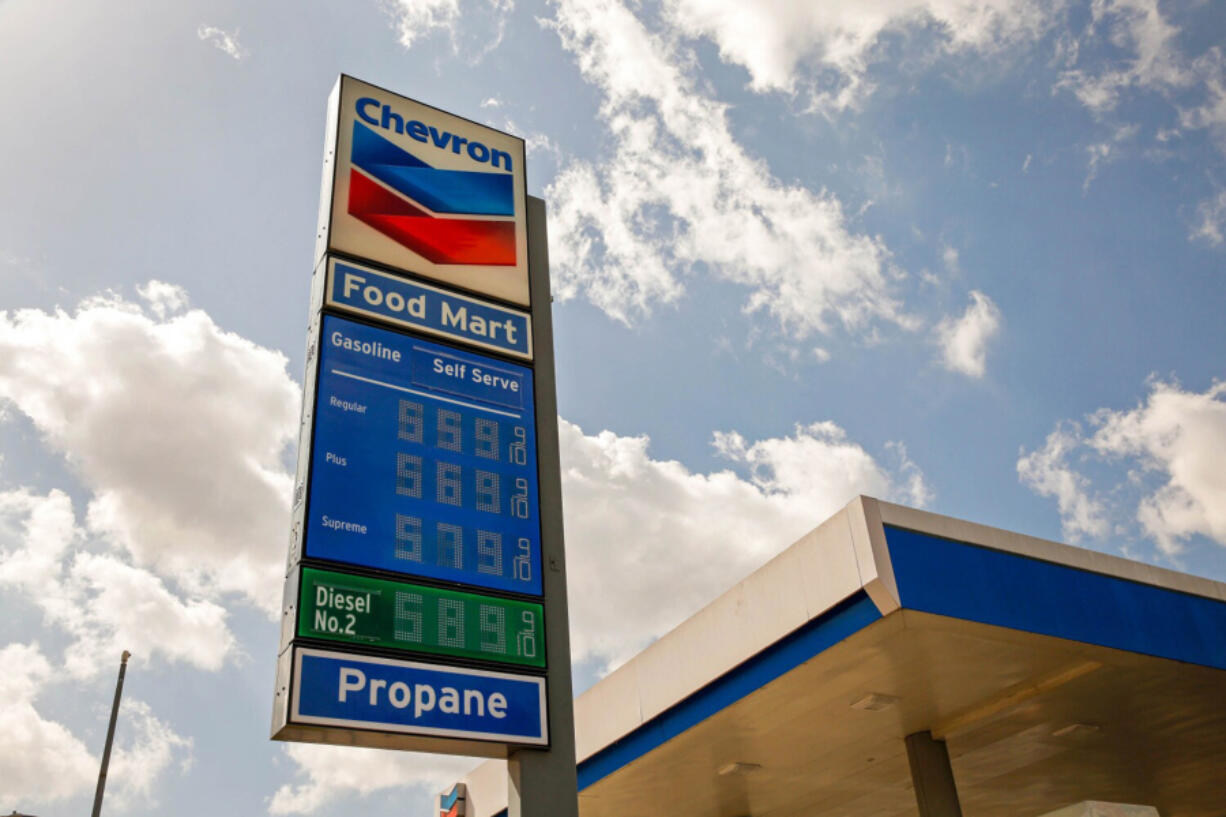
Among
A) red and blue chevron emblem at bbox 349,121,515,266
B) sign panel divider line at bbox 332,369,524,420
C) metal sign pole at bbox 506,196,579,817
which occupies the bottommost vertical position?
metal sign pole at bbox 506,196,579,817

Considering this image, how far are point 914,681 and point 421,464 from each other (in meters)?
8.38

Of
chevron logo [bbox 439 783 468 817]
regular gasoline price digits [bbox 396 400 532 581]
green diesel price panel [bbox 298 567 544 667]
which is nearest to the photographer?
green diesel price panel [bbox 298 567 544 667]

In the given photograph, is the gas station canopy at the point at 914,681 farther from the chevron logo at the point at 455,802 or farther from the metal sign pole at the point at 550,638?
the chevron logo at the point at 455,802

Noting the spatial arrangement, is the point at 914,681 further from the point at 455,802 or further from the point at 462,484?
the point at 455,802

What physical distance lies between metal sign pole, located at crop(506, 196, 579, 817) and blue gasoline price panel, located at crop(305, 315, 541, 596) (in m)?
0.18

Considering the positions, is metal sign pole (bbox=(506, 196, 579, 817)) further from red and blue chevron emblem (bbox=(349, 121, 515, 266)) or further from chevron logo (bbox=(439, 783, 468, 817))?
chevron logo (bbox=(439, 783, 468, 817))

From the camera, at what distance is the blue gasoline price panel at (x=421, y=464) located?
9.31 meters

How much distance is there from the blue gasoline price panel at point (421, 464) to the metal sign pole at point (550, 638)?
0.18 m

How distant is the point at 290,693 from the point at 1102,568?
1057cm

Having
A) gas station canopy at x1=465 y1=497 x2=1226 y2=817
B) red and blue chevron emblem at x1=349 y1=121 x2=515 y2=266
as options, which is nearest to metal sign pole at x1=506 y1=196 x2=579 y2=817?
red and blue chevron emblem at x1=349 y1=121 x2=515 y2=266

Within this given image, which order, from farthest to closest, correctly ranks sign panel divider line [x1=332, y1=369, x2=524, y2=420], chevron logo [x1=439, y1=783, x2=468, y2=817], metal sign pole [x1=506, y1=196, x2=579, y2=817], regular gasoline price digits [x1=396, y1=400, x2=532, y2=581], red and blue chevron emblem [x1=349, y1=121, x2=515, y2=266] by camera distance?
chevron logo [x1=439, y1=783, x2=468, y2=817]
red and blue chevron emblem [x1=349, y1=121, x2=515, y2=266]
sign panel divider line [x1=332, y1=369, x2=524, y2=420]
regular gasoline price digits [x1=396, y1=400, x2=532, y2=581]
metal sign pole [x1=506, y1=196, x2=579, y2=817]

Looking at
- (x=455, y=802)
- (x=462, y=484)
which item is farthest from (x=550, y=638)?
(x=455, y=802)

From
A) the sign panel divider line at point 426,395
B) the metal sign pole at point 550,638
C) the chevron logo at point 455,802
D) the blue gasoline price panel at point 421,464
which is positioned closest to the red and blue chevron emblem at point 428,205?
the metal sign pole at point 550,638

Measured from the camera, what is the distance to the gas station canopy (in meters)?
13.0
